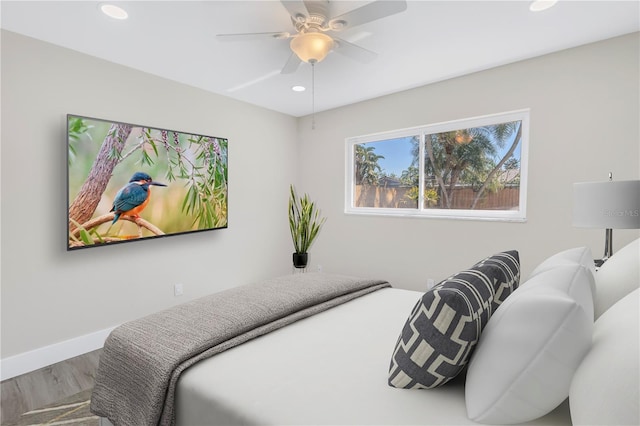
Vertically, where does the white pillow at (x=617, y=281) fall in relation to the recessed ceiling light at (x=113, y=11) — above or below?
below

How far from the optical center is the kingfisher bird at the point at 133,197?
290 centimetres

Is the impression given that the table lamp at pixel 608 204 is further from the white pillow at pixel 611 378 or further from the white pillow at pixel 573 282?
the white pillow at pixel 611 378

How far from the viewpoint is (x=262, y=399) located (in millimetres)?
1058

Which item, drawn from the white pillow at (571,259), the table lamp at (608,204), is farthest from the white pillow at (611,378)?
the table lamp at (608,204)

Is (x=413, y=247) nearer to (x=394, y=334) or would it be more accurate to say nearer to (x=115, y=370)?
(x=394, y=334)

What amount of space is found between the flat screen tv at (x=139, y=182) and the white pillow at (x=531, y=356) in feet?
9.48

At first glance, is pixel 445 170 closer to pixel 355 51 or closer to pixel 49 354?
pixel 355 51

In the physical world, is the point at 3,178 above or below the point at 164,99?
below

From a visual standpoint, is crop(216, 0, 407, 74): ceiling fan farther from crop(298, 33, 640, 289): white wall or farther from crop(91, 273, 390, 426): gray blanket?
crop(91, 273, 390, 426): gray blanket

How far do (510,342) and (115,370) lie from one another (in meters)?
1.44

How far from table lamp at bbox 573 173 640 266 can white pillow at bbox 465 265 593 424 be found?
1.39 metres

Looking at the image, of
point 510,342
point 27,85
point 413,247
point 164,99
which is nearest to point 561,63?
point 413,247

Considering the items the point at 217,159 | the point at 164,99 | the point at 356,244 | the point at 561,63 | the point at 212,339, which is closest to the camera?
the point at 212,339

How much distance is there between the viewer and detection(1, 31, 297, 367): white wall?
8.01 ft
